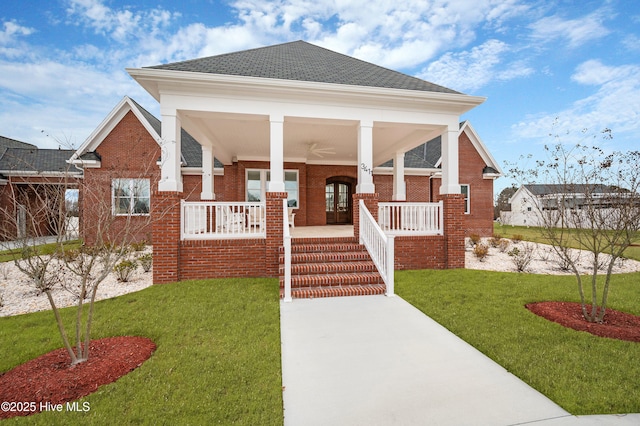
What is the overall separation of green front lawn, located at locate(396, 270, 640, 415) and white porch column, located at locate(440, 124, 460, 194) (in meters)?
2.42

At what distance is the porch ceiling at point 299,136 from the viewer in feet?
24.1

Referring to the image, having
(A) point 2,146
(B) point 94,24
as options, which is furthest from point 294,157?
(A) point 2,146

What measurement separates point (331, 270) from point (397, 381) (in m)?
3.41

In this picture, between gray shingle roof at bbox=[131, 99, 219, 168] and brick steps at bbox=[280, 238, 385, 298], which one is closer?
brick steps at bbox=[280, 238, 385, 298]

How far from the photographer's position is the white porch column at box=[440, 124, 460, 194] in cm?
753

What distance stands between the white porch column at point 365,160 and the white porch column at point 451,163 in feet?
7.13

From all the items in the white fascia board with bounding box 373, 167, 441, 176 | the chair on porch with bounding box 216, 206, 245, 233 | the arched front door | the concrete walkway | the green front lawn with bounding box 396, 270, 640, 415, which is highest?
the white fascia board with bounding box 373, 167, 441, 176

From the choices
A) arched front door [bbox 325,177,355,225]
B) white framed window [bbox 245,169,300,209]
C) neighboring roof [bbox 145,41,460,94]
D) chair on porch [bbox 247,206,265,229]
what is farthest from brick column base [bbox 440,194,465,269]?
white framed window [bbox 245,169,300,209]

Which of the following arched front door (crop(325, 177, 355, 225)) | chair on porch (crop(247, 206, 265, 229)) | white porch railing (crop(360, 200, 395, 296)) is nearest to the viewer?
white porch railing (crop(360, 200, 395, 296))

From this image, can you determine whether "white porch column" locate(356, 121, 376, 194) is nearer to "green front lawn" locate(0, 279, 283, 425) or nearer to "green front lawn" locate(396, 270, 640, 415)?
"green front lawn" locate(396, 270, 640, 415)

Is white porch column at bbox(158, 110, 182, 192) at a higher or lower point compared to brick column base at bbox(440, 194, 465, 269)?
higher

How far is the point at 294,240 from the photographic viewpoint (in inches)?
277

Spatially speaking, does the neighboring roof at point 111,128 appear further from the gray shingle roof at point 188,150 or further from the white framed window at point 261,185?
the white framed window at point 261,185

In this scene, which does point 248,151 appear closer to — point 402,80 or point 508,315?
point 402,80
